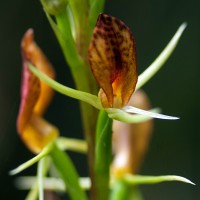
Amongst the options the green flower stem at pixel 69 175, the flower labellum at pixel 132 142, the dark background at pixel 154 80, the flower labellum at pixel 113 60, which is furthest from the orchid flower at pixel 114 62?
the dark background at pixel 154 80

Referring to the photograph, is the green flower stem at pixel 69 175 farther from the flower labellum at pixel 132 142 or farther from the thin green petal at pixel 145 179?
the flower labellum at pixel 132 142

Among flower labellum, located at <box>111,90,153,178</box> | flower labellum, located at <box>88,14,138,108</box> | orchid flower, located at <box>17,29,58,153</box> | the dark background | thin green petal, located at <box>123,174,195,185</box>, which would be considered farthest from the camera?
the dark background

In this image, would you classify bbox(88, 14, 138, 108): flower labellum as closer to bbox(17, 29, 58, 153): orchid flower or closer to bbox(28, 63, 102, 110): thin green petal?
bbox(28, 63, 102, 110): thin green petal

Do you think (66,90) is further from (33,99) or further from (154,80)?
(154,80)

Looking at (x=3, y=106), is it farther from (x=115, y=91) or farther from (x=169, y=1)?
(x=115, y=91)

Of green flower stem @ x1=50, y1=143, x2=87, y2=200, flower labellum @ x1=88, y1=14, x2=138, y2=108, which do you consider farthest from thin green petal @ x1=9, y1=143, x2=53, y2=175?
flower labellum @ x1=88, y1=14, x2=138, y2=108

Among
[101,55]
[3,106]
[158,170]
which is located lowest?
[158,170]

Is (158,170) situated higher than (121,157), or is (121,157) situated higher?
(121,157)

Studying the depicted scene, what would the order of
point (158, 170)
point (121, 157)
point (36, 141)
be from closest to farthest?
point (36, 141) → point (121, 157) → point (158, 170)

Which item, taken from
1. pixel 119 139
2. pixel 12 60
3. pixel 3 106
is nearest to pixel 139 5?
pixel 12 60
